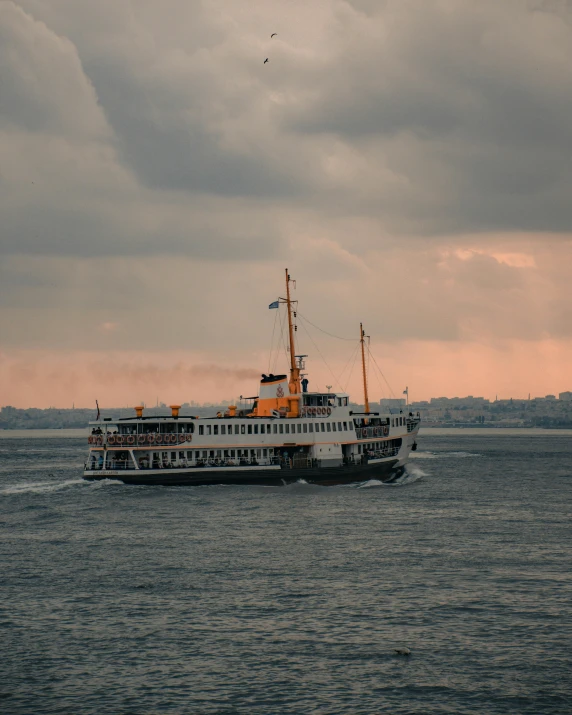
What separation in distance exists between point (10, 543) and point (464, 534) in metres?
28.0

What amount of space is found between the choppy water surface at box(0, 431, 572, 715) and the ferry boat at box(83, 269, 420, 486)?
47.1 feet

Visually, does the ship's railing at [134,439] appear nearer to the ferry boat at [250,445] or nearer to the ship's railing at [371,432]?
the ferry boat at [250,445]

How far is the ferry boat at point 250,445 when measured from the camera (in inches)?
3167

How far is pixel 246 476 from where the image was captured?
269ft

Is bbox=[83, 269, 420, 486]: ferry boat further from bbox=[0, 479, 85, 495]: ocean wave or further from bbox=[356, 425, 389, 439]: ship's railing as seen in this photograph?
bbox=[0, 479, 85, 495]: ocean wave

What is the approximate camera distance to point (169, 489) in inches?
3130

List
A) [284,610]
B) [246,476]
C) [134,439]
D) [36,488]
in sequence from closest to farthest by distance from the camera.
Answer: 1. [284,610]
2. [134,439]
3. [246,476]
4. [36,488]

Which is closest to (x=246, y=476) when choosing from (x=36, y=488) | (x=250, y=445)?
(x=250, y=445)

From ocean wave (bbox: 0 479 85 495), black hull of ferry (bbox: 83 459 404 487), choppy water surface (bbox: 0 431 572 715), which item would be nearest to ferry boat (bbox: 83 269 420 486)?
black hull of ferry (bbox: 83 459 404 487)

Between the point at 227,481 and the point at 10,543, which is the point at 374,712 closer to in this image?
the point at 10,543

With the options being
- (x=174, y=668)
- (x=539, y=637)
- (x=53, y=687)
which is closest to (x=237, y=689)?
(x=174, y=668)

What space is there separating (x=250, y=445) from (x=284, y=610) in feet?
157

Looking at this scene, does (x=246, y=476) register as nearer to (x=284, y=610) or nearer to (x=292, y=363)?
(x=292, y=363)

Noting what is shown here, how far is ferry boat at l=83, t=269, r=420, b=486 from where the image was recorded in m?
80.4
